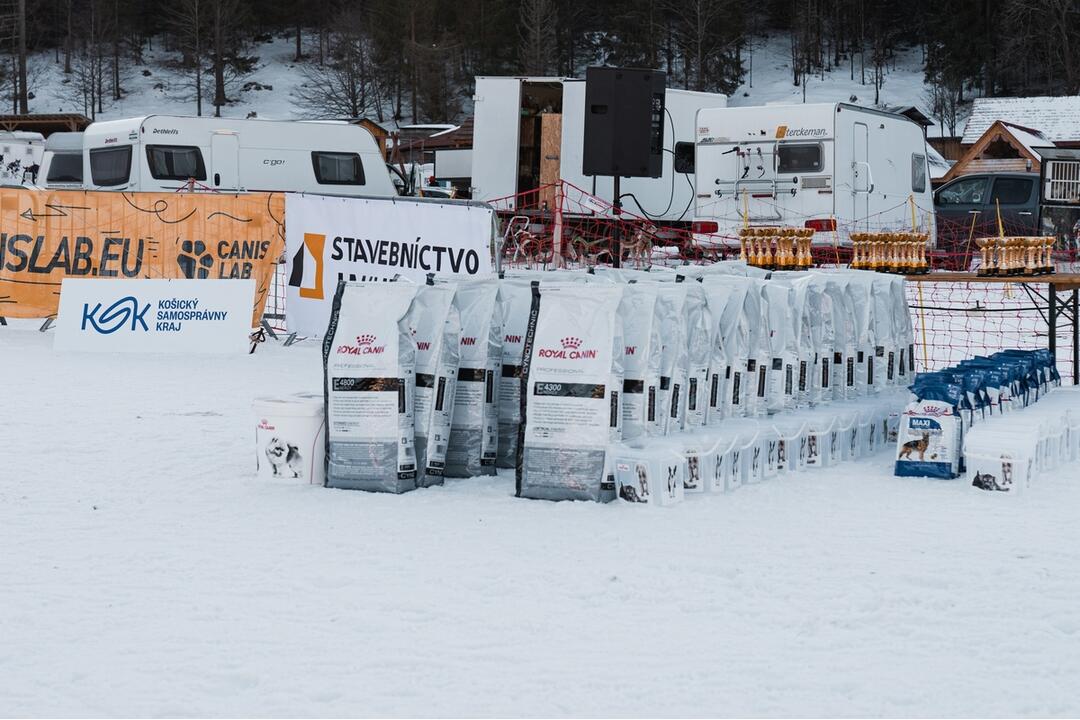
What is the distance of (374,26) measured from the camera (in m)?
57.4

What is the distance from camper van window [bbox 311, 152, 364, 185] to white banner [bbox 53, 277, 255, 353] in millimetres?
7878

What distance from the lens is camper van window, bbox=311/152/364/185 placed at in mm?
19156

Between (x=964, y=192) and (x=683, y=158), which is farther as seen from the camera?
(x=683, y=158)

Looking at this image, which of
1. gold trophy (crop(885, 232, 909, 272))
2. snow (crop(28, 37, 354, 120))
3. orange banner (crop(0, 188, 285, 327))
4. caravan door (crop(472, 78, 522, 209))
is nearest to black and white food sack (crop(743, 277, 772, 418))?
gold trophy (crop(885, 232, 909, 272))

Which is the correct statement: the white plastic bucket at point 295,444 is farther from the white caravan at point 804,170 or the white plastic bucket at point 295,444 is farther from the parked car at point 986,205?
the parked car at point 986,205

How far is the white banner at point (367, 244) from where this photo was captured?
11.9m

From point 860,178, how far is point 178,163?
9.49 metres

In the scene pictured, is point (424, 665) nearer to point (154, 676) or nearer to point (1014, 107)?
point (154, 676)

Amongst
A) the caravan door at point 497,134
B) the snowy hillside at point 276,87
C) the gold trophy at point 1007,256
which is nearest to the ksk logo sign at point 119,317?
the gold trophy at point 1007,256

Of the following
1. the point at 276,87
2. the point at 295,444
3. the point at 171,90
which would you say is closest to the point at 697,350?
the point at 295,444

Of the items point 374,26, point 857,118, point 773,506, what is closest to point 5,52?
point 374,26

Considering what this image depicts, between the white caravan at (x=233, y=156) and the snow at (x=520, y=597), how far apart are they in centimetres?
1256

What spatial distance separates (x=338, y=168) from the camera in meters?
19.3

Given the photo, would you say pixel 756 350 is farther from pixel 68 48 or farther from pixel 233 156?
pixel 68 48
